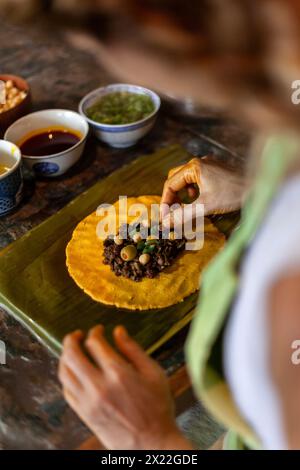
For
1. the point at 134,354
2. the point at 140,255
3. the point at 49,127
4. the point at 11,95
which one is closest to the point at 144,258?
the point at 140,255

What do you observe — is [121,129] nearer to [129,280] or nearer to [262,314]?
[129,280]

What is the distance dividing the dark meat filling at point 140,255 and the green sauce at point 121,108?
0.56 metres

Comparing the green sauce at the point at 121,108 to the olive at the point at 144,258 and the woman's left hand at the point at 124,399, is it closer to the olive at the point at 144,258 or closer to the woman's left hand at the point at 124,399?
the olive at the point at 144,258

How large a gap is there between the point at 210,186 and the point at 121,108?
0.59m

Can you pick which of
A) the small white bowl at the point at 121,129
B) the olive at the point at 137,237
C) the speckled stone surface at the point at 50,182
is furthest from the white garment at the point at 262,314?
the small white bowl at the point at 121,129

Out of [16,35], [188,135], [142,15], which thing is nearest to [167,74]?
[142,15]

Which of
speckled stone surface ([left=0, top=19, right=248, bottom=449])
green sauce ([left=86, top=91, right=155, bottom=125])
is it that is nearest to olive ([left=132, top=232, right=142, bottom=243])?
speckled stone surface ([left=0, top=19, right=248, bottom=449])

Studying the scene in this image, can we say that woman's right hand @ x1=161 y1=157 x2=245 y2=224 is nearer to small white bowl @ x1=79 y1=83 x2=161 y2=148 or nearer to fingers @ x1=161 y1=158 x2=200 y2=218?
fingers @ x1=161 y1=158 x2=200 y2=218

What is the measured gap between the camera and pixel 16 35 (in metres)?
2.64

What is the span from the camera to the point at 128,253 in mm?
1502

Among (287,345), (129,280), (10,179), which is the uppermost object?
(287,345)

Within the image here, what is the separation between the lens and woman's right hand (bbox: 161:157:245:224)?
62.1 inches

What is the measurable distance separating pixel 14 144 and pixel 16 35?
3.45 feet

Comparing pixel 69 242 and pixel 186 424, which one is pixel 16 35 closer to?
pixel 69 242
